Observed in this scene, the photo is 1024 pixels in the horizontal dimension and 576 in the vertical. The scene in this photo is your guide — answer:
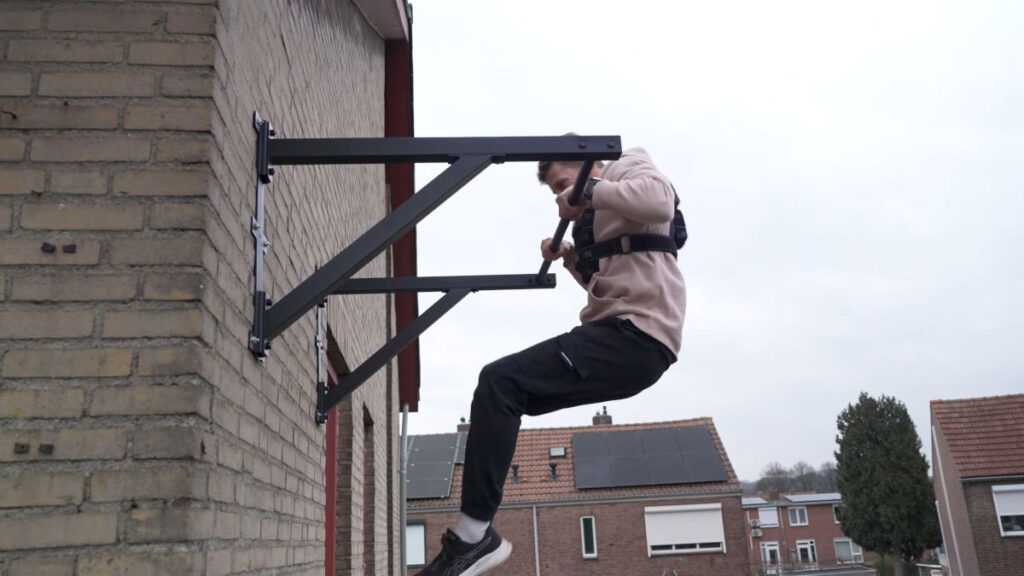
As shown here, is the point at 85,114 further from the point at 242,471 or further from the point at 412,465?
the point at 412,465

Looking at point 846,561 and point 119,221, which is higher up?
point 119,221

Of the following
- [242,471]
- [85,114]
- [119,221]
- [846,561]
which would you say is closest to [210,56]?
[85,114]

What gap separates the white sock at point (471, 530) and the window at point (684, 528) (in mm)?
27434

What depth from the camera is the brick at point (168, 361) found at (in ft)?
6.94

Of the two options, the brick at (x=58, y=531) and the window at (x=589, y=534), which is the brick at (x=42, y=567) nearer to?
the brick at (x=58, y=531)

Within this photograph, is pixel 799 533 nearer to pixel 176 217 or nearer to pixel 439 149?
pixel 439 149

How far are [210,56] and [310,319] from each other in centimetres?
180

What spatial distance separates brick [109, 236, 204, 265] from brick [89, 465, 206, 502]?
0.53 m

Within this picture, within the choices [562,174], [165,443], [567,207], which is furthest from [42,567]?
[562,174]

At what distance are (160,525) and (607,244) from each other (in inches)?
59.9

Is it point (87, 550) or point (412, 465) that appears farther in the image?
point (412, 465)

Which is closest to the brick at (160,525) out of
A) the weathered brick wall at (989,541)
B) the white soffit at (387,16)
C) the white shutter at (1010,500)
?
the white soffit at (387,16)

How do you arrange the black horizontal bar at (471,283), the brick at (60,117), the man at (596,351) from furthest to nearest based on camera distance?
the black horizontal bar at (471,283)
the man at (596,351)
the brick at (60,117)

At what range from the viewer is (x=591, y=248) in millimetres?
2807
